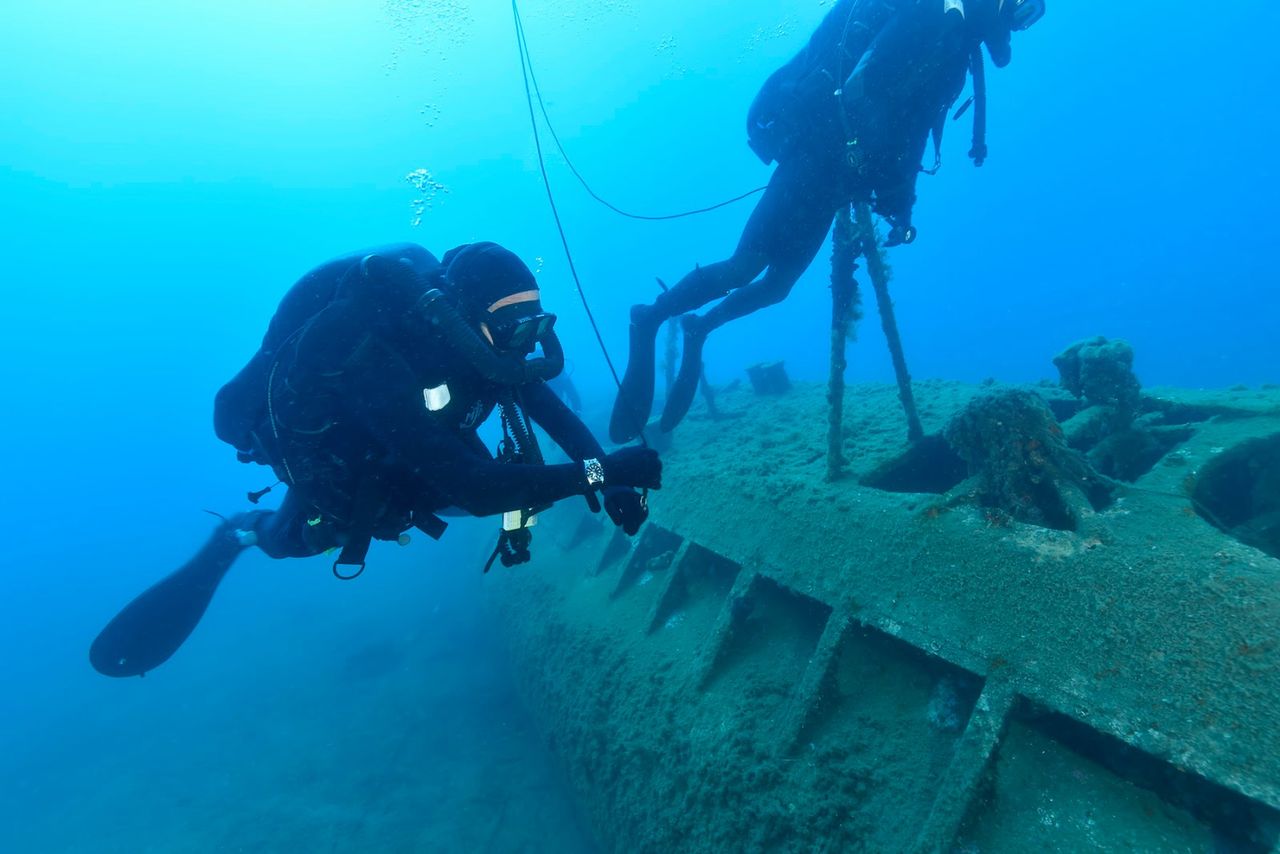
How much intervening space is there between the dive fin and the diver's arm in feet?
14.8

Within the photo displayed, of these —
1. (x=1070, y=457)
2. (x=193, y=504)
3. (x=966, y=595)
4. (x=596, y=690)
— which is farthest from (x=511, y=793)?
(x=193, y=504)

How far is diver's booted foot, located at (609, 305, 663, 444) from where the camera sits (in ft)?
20.0

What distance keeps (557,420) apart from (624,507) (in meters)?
1.09

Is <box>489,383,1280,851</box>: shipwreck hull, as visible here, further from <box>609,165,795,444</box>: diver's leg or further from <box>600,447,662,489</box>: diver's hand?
<box>600,447,662,489</box>: diver's hand

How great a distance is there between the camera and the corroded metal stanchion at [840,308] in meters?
4.67

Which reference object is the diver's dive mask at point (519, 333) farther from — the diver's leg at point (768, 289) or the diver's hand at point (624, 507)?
the diver's leg at point (768, 289)

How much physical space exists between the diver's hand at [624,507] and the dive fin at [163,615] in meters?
5.32

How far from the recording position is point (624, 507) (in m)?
2.83

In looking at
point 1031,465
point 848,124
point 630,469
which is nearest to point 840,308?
point 848,124

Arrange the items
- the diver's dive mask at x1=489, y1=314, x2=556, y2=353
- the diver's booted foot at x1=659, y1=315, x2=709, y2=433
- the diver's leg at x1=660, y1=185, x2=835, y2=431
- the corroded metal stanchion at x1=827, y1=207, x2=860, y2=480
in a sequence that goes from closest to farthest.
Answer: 1. the diver's dive mask at x1=489, y1=314, x2=556, y2=353
2. the corroded metal stanchion at x1=827, y1=207, x2=860, y2=480
3. the diver's leg at x1=660, y1=185, x2=835, y2=431
4. the diver's booted foot at x1=659, y1=315, x2=709, y2=433

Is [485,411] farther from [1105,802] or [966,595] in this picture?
[1105,802]

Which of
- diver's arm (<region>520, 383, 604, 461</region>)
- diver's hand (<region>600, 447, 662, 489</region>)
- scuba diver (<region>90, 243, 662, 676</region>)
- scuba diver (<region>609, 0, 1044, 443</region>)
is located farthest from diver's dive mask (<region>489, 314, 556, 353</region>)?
scuba diver (<region>609, 0, 1044, 443</region>)

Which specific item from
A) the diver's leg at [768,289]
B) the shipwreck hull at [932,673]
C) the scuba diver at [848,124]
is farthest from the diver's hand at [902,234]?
the shipwreck hull at [932,673]

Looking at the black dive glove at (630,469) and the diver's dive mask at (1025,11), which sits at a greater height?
the diver's dive mask at (1025,11)
